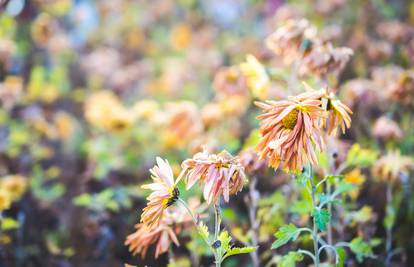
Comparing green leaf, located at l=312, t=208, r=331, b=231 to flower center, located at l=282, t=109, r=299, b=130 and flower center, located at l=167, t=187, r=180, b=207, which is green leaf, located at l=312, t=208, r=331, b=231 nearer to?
flower center, located at l=282, t=109, r=299, b=130

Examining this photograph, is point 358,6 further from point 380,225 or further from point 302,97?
point 302,97

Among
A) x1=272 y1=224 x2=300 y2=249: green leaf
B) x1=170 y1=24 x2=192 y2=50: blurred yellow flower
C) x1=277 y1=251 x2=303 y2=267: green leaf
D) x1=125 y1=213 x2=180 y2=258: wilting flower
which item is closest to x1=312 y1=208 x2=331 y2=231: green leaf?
x1=272 y1=224 x2=300 y2=249: green leaf

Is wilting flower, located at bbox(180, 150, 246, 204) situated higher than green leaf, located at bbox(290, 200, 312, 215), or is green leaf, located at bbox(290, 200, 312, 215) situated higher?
wilting flower, located at bbox(180, 150, 246, 204)

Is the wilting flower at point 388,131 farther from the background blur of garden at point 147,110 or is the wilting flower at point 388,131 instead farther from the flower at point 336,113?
the flower at point 336,113

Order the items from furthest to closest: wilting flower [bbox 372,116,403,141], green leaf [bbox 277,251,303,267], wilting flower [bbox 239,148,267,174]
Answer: wilting flower [bbox 372,116,403,141], wilting flower [bbox 239,148,267,174], green leaf [bbox 277,251,303,267]

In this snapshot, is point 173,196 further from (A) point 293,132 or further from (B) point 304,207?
(B) point 304,207

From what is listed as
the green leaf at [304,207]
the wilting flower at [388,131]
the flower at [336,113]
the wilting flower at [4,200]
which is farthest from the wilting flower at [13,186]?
the wilting flower at [388,131]
